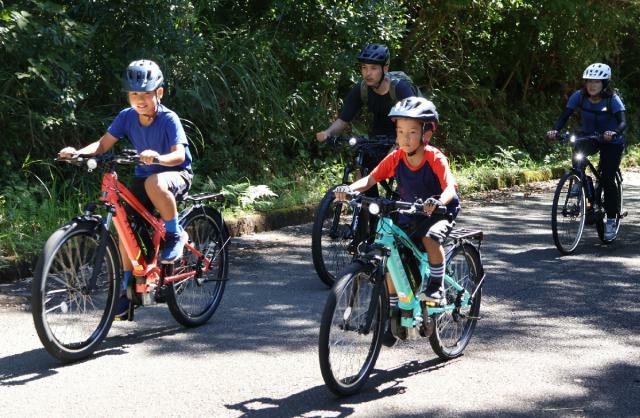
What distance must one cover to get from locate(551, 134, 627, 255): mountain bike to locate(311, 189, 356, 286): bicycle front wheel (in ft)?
9.41

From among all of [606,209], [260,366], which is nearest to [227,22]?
[606,209]

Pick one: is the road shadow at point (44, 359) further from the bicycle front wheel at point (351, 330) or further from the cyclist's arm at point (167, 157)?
the bicycle front wheel at point (351, 330)

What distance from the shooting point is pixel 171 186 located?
256 inches

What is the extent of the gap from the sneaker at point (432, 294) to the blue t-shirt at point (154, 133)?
1.97 m

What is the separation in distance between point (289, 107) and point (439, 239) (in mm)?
8976

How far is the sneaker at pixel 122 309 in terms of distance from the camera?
637cm

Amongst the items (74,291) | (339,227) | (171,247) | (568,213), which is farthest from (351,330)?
(568,213)

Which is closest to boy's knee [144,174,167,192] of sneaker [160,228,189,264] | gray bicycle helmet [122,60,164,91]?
sneaker [160,228,189,264]

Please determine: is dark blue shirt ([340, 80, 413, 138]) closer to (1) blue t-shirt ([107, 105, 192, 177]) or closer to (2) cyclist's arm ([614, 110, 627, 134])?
(1) blue t-shirt ([107, 105, 192, 177])

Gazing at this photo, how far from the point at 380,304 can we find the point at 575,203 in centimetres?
560

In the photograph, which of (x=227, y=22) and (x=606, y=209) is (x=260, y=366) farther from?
(x=227, y=22)

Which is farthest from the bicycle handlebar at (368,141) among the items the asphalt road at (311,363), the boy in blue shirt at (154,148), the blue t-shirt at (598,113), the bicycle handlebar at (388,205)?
the blue t-shirt at (598,113)

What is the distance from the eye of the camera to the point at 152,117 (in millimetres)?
6605

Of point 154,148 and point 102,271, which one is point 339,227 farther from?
point 102,271
